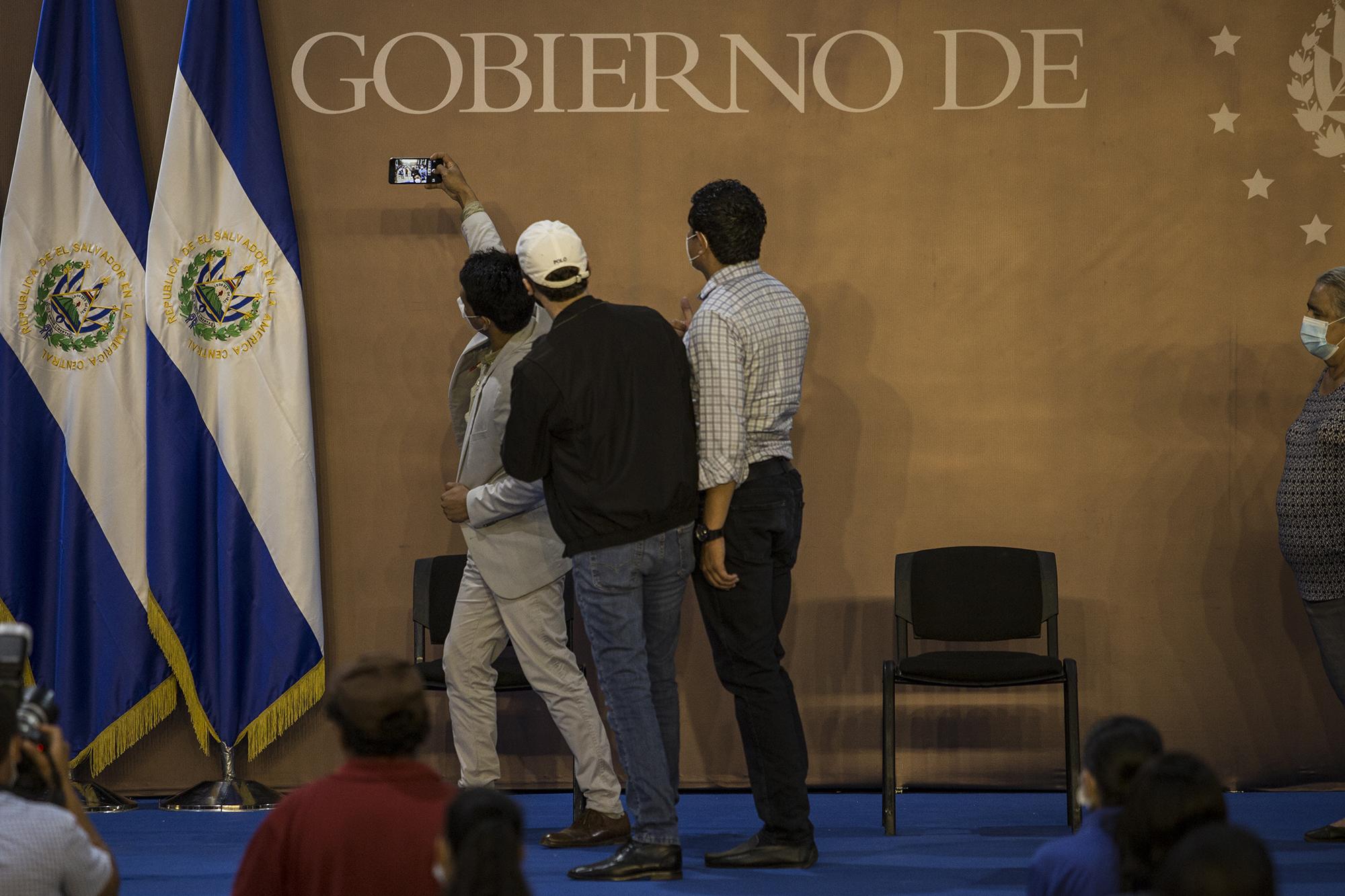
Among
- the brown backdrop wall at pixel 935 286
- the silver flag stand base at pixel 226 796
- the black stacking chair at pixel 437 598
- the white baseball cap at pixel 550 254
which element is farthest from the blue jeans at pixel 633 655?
the silver flag stand base at pixel 226 796

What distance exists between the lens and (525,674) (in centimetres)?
427

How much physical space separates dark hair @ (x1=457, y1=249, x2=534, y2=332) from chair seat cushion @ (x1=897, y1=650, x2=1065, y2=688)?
5.22 ft

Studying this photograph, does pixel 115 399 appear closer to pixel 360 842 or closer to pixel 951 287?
pixel 951 287

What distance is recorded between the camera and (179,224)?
4.90m

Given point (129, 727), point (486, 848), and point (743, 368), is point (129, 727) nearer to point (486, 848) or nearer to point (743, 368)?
point (743, 368)

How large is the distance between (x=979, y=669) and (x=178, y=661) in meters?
2.59

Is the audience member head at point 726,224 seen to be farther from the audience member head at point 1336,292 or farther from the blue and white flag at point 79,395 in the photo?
the blue and white flag at point 79,395

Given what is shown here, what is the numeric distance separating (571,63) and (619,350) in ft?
5.82

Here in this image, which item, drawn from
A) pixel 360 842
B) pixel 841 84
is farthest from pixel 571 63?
pixel 360 842

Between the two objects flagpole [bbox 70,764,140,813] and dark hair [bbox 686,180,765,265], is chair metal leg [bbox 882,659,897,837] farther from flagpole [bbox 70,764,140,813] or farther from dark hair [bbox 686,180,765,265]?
flagpole [bbox 70,764,140,813]

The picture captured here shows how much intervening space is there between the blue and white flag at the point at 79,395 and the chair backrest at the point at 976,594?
8.13 ft

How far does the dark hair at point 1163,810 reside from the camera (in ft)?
6.10

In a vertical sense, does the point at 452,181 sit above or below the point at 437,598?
above

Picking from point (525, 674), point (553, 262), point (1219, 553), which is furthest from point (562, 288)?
point (1219, 553)
